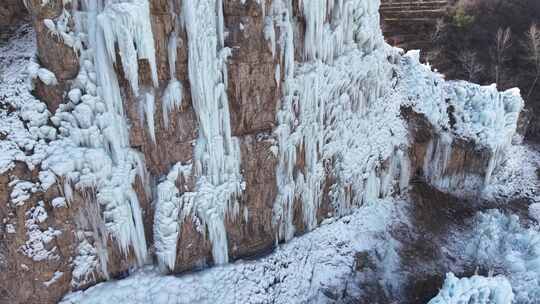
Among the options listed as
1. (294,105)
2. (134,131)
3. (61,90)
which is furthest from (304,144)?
(61,90)

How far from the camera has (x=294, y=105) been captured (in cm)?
1065

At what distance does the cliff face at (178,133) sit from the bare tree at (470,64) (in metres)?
10.5

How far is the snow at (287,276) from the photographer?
31.2 ft

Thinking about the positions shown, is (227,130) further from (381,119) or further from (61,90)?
(381,119)

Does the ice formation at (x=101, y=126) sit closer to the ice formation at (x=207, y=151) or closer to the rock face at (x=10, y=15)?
the ice formation at (x=207, y=151)

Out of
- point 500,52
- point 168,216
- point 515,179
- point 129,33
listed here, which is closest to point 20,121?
point 129,33

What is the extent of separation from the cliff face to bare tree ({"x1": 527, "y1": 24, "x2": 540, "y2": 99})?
11.8 meters

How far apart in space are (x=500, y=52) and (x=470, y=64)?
2.02m

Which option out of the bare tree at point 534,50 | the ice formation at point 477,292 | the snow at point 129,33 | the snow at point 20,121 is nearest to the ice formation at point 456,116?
the ice formation at point 477,292

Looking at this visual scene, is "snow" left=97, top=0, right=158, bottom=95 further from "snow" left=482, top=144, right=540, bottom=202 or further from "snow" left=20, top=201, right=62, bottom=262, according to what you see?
"snow" left=482, top=144, right=540, bottom=202

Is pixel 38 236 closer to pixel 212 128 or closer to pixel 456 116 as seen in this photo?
pixel 212 128

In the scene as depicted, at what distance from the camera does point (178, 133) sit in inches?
366

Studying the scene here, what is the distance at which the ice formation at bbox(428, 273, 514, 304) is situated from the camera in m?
10.1

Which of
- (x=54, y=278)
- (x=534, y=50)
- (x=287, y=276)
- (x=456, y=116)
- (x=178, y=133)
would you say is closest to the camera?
(x=54, y=278)
